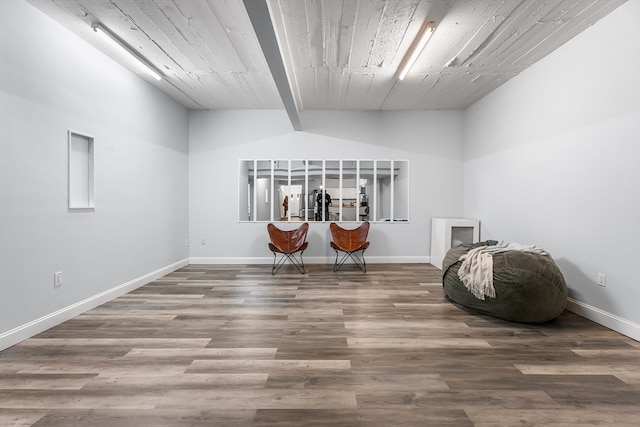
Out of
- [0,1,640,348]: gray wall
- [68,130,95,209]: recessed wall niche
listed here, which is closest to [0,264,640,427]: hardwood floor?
[0,1,640,348]: gray wall

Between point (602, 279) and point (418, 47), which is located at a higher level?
point (418, 47)

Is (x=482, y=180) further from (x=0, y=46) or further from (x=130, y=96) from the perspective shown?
(x=0, y=46)

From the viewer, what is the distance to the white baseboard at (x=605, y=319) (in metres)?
2.51

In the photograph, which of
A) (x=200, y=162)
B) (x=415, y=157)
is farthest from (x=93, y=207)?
(x=415, y=157)

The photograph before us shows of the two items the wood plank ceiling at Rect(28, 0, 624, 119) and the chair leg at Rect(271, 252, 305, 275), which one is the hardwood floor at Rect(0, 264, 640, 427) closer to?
the chair leg at Rect(271, 252, 305, 275)

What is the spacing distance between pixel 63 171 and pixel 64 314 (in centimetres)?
142

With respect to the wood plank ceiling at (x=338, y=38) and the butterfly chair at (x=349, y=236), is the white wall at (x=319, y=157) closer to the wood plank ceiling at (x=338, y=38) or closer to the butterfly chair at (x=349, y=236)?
the butterfly chair at (x=349, y=236)

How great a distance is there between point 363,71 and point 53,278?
4.22m

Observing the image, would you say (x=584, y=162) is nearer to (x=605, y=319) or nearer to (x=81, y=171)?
(x=605, y=319)

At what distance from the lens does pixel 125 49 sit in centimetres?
324

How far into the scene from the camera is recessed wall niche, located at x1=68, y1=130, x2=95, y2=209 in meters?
3.09

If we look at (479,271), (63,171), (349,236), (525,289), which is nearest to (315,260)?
(349,236)

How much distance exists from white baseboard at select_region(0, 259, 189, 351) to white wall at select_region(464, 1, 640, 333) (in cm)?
519

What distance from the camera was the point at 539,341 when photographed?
8.05ft
